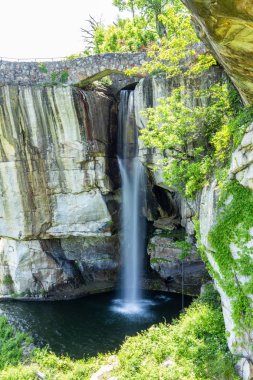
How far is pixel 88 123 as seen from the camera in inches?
626

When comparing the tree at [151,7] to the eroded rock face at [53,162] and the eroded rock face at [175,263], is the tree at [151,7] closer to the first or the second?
the eroded rock face at [53,162]

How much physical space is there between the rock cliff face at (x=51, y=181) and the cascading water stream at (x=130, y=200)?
65cm

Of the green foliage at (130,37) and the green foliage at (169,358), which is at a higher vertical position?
the green foliage at (130,37)

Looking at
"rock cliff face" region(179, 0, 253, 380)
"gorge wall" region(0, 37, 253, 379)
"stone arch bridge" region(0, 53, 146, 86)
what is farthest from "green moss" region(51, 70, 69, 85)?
"rock cliff face" region(179, 0, 253, 380)

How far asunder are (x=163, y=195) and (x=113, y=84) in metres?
6.82

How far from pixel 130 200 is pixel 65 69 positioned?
7250 millimetres

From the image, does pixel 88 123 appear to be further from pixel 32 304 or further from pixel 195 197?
pixel 32 304

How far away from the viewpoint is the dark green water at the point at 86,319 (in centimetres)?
1180

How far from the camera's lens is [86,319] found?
1402cm

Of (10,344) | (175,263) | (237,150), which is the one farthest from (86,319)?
(237,150)

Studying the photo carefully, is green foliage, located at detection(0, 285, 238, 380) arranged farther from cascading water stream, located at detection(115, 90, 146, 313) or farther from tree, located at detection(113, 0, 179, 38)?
tree, located at detection(113, 0, 179, 38)

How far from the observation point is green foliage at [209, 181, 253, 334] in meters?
7.29

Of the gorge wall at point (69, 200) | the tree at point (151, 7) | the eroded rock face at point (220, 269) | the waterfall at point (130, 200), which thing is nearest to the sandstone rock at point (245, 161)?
the eroded rock face at point (220, 269)

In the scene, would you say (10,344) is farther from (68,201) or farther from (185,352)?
(68,201)
